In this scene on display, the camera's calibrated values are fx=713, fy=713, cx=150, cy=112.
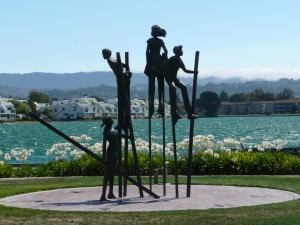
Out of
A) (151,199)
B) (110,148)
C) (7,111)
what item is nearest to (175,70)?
(110,148)

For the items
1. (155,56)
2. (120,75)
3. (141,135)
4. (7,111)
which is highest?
(155,56)

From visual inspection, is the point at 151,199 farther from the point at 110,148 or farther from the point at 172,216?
the point at 172,216

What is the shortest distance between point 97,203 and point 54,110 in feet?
579

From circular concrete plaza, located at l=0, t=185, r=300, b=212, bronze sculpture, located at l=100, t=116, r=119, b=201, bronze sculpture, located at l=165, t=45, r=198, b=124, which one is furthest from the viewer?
bronze sculpture, located at l=165, t=45, r=198, b=124

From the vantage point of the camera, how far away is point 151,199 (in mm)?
15875

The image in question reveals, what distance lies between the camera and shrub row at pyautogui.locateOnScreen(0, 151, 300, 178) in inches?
927

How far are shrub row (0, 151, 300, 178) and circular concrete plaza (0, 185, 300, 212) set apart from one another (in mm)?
5582

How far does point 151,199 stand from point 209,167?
8206 mm

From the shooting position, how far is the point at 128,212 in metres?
13.7

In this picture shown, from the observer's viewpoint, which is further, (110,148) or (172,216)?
(110,148)

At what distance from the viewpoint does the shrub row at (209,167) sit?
23547mm

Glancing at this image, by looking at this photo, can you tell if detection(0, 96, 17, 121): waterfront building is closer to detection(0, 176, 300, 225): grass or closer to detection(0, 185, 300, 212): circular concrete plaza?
detection(0, 185, 300, 212): circular concrete plaza

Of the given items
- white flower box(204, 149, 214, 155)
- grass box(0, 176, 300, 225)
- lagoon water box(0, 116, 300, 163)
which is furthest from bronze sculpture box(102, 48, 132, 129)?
lagoon water box(0, 116, 300, 163)

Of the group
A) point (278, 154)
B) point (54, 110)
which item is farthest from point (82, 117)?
point (278, 154)
